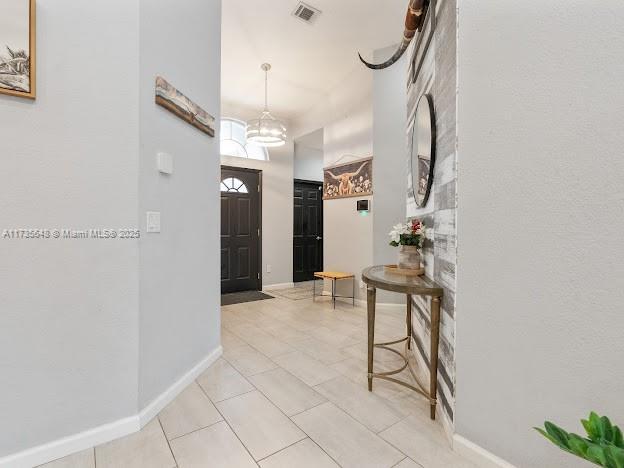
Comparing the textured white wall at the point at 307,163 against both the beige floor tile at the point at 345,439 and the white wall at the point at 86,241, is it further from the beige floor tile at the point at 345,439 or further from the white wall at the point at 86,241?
the beige floor tile at the point at 345,439

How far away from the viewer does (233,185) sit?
17.6ft

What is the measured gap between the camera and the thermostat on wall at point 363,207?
4250 mm

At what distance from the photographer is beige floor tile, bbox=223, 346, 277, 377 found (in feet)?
7.86

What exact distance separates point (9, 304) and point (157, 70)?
1489mm

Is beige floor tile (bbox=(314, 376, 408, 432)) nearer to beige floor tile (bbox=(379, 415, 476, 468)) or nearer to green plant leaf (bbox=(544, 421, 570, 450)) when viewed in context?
beige floor tile (bbox=(379, 415, 476, 468))

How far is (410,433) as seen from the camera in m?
1.63

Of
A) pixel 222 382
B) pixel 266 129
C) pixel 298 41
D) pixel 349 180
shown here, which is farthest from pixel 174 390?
pixel 298 41

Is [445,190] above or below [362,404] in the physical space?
above

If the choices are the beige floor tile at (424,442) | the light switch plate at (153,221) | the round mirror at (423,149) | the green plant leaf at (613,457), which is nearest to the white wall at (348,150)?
the round mirror at (423,149)

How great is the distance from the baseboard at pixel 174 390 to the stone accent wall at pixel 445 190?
5.68ft

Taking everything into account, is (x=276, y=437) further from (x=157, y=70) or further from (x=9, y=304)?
(x=157, y=70)

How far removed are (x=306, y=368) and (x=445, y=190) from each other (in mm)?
1768

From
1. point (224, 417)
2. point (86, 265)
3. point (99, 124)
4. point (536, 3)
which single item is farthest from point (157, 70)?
point (224, 417)

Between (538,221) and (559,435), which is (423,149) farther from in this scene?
(559,435)
